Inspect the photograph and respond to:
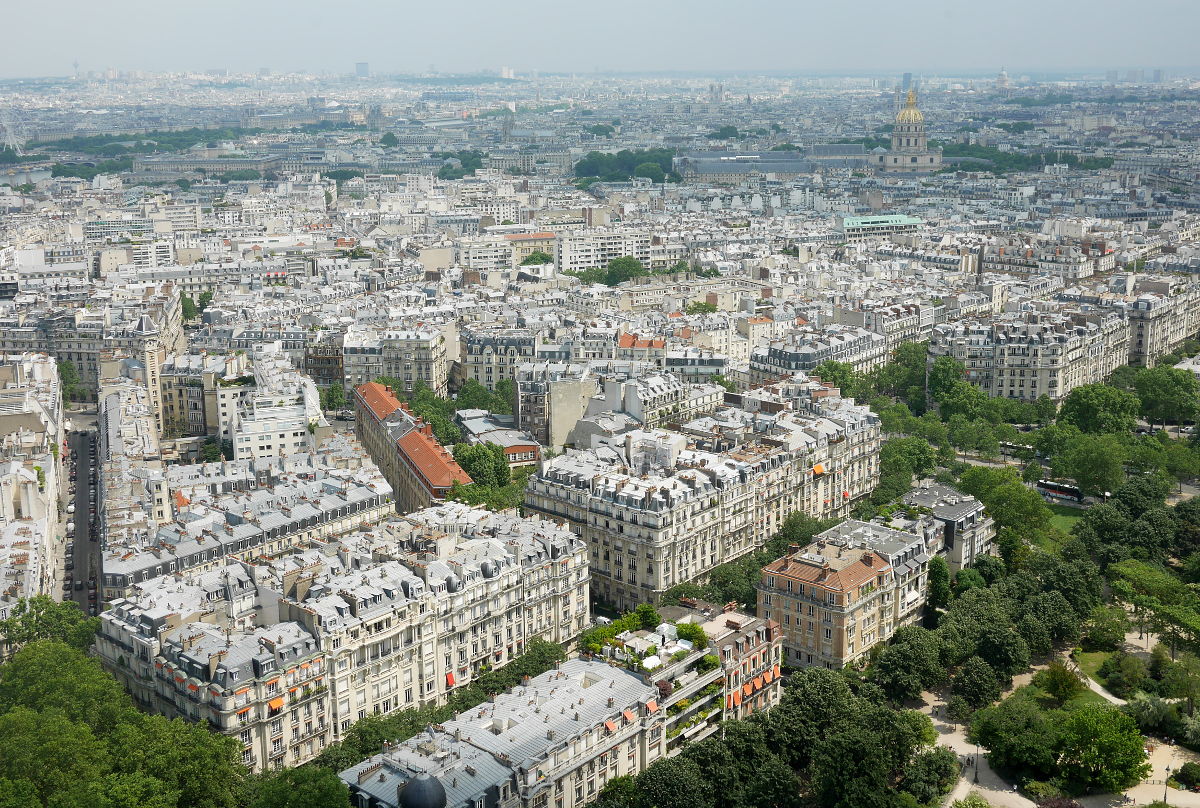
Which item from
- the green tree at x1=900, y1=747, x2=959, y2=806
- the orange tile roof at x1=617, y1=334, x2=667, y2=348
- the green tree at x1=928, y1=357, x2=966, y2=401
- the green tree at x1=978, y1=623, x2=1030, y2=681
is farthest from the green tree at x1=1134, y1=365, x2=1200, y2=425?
the green tree at x1=900, y1=747, x2=959, y2=806

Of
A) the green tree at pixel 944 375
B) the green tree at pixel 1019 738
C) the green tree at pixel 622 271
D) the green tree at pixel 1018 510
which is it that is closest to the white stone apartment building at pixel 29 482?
the green tree at pixel 1019 738

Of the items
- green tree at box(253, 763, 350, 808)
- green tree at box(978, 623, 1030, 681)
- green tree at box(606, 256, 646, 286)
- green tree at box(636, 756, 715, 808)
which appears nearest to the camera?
green tree at box(253, 763, 350, 808)

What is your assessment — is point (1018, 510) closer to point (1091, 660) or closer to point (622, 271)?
point (1091, 660)

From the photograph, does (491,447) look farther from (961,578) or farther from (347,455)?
(961,578)

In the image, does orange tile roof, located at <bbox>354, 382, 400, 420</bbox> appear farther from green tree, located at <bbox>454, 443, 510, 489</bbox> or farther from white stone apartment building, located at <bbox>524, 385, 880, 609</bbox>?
white stone apartment building, located at <bbox>524, 385, 880, 609</bbox>

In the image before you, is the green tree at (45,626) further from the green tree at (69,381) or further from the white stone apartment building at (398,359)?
the green tree at (69,381)

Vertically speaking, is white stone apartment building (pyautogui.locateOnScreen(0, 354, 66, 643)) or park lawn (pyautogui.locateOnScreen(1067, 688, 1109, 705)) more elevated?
white stone apartment building (pyautogui.locateOnScreen(0, 354, 66, 643))
